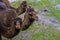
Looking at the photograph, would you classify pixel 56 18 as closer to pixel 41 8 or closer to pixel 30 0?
pixel 41 8

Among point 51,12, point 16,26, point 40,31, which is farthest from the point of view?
point 51,12

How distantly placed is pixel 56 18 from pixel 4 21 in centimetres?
278

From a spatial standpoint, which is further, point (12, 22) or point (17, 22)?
point (12, 22)

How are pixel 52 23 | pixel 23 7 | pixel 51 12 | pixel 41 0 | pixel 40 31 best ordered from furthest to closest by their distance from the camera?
pixel 41 0
pixel 51 12
pixel 52 23
pixel 40 31
pixel 23 7

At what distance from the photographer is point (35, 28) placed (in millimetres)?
6645

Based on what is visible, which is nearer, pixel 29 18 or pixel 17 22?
pixel 17 22

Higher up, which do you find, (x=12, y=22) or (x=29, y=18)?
(x=29, y=18)

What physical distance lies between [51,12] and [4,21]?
10.0 ft

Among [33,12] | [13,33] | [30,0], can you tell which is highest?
[33,12]

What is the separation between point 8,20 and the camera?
461 cm

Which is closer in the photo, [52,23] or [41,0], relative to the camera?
[52,23]

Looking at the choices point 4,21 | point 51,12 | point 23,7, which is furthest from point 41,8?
point 4,21

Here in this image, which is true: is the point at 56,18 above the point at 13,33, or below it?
below

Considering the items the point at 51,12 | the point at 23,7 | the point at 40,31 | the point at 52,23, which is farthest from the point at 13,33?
the point at 51,12
